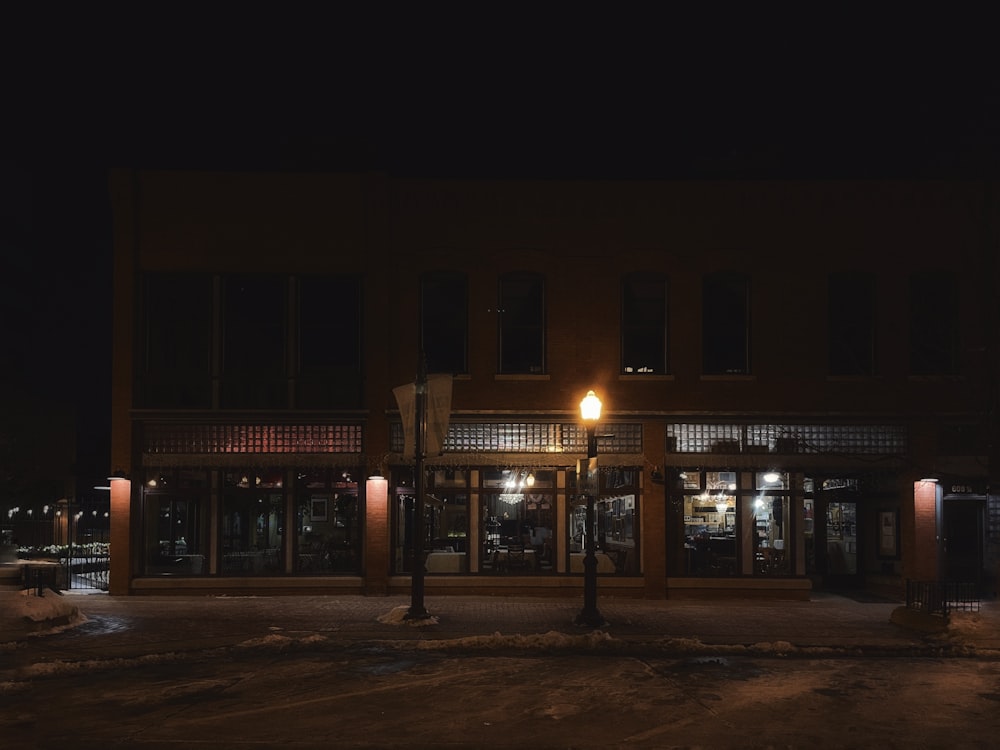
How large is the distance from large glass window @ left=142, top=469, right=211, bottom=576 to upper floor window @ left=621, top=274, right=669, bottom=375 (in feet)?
31.6

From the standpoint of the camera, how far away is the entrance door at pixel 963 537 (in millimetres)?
21531

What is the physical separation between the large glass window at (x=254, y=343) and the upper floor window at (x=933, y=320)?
1369cm

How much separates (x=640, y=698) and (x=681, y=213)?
12450 mm

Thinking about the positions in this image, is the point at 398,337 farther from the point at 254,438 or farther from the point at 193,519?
the point at 193,519

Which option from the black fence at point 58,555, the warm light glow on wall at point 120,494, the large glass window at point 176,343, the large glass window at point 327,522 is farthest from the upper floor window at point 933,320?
the black fence at point 58,555

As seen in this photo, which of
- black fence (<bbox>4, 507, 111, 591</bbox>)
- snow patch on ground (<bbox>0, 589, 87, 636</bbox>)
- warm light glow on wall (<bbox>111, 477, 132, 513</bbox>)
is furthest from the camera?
warm light glow on wall (<bbox>111, 477, 132, 513</bbox>)

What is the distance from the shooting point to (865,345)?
70.4ft

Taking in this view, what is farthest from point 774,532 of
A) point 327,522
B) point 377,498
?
point 327,522

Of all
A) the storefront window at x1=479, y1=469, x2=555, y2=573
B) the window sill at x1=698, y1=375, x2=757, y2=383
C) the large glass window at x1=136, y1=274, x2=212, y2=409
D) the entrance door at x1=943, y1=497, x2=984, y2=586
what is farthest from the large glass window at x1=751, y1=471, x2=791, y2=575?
the large glass window at x1=136, y1=274, x2=212, y2=409

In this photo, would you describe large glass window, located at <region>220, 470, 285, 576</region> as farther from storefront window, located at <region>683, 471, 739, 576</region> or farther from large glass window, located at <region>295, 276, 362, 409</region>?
storefront window, located at <region>683, 471, 739, 576</region>

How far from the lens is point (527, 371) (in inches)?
835

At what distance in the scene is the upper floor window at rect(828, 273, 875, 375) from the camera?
70.2 ft

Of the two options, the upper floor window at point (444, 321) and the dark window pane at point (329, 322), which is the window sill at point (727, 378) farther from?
the dark window pane at point (329, 322)

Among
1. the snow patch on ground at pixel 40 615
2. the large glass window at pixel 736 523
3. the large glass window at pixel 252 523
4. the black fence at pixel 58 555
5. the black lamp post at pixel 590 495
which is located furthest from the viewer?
the large glass window at pixel 736 523
